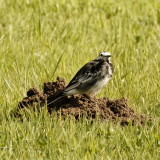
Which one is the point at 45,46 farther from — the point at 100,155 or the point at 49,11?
the point at 100,155

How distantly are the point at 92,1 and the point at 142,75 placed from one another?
5.12 m

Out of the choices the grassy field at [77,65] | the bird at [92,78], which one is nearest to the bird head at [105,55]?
the bird at [92,78]

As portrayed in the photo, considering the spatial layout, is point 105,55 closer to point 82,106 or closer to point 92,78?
point 92,78

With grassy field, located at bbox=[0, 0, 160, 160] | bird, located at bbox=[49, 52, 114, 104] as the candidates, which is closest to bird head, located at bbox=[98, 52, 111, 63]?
bird, located at bbox=[49, 52, 114, 104]

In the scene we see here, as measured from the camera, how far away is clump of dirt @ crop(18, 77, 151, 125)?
6.69 metres

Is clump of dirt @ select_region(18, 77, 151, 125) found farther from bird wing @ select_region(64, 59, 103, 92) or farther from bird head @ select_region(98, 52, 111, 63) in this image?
bird head @ select_region(98, 52, 111, 63)

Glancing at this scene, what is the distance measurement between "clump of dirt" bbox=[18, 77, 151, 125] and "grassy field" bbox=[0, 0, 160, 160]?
214 mm

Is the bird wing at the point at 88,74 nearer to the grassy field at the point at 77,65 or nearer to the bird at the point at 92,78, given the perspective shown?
the bird at the point at 92,78

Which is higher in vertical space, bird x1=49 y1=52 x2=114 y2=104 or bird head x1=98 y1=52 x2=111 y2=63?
bird head x1=98 y1=52 x2=111 y2=63

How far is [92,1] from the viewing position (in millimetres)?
13000

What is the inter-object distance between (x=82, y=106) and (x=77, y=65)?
1790 millimetres

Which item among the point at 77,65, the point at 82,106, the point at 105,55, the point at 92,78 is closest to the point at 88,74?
the point at 92,78

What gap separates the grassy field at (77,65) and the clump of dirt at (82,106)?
214 mm

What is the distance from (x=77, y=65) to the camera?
8.59m
